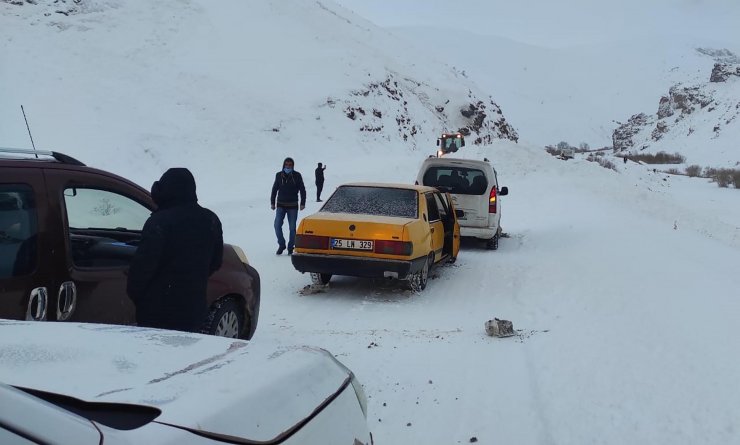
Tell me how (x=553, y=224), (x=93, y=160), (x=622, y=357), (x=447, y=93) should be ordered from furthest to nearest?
(x=447, y=93)
(x=93, y=160)
(x=553, y=224)
(x=622, y=357)

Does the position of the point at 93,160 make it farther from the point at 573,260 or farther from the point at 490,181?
the point at 573,260

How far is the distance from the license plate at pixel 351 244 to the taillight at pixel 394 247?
0.12 metres

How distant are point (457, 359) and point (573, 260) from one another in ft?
19.9

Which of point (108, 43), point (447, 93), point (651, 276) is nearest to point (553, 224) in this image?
point (651, 276)

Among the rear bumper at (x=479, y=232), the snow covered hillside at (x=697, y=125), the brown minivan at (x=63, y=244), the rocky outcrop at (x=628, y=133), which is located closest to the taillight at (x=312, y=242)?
the brown minivan at (x=63, y=244)

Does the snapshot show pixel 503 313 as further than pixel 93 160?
No

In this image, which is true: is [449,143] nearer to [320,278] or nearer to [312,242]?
[320,278]

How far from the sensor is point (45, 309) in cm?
376

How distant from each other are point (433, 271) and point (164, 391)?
8.77 metres

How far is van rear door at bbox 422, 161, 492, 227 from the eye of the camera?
1271 centimetres

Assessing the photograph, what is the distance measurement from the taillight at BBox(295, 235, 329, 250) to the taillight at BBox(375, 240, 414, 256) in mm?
698

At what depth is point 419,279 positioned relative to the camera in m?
8.84

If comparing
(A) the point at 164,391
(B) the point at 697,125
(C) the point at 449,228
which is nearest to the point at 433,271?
(C) the point at 449,228

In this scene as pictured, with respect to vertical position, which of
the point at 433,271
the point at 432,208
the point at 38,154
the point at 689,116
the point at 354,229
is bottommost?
the point at 433,271
